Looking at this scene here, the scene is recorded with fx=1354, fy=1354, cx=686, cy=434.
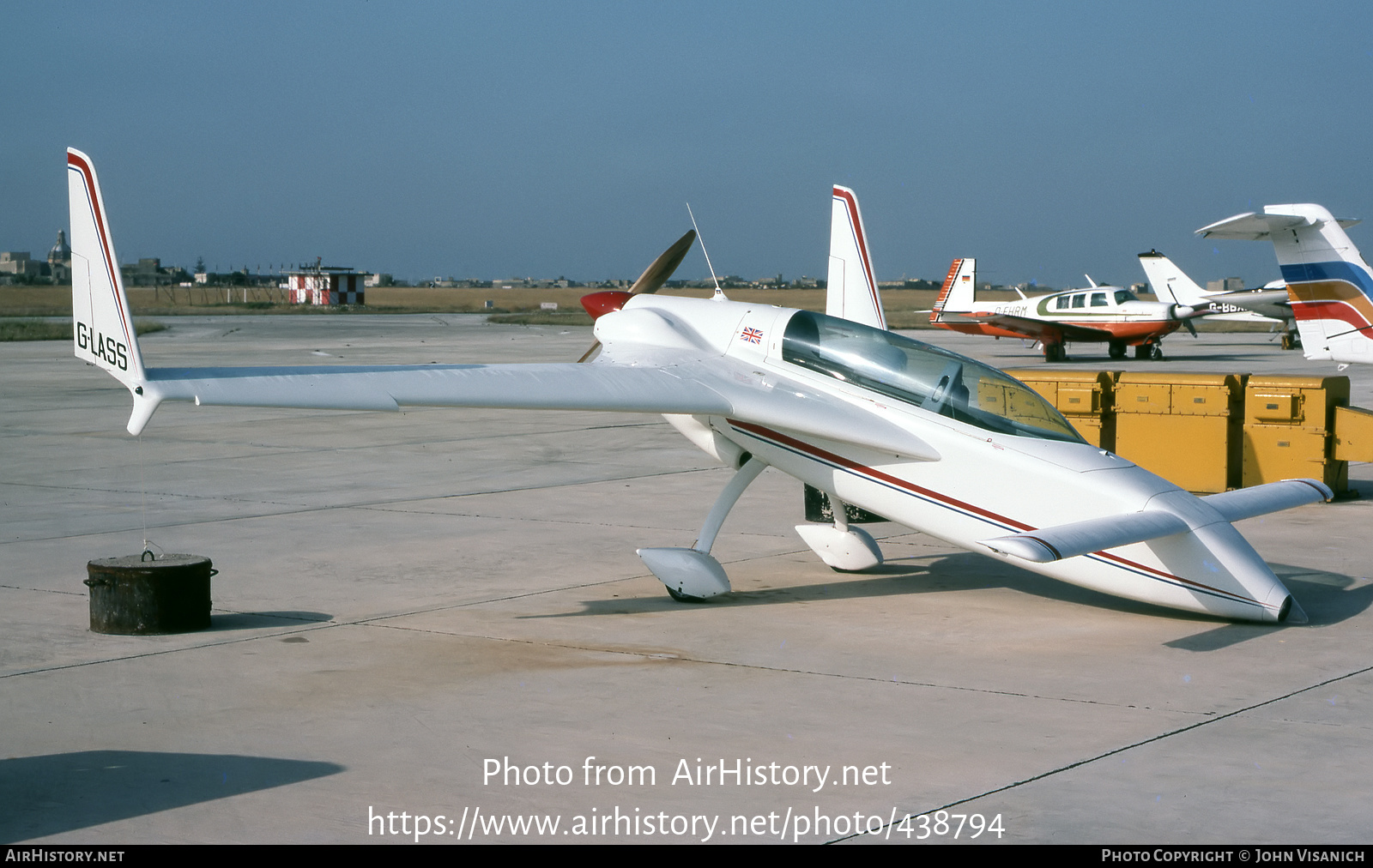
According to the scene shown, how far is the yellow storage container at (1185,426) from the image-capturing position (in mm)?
14820

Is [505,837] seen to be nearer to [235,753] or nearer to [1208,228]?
[235,753]

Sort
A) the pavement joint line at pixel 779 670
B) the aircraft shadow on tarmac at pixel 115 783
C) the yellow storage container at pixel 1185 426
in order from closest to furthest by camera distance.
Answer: the aircraft shadow on tarmac at pixel 115 783 → the pavement joint line at pixel 779 670 → the yellow storage container at pixel 1185 426

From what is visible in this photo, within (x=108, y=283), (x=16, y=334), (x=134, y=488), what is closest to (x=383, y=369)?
(x=108, y=283)

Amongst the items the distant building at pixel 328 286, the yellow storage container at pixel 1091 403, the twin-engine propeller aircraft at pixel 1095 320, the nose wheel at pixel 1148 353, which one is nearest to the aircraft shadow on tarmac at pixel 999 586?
the yellow storage container at pixel 1091 403

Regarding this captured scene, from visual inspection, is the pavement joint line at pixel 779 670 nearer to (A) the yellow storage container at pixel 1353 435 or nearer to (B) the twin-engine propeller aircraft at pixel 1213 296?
(A) the yellow storage container at pixel 1353 435

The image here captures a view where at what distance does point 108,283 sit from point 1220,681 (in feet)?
21.7

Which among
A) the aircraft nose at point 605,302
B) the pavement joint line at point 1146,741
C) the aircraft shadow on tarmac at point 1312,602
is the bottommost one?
the aircraft shadow on tarmac at point 1312,602

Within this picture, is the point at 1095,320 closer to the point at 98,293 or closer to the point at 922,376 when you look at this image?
the point at 922,376

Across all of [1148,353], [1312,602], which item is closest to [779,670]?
[1312,602]

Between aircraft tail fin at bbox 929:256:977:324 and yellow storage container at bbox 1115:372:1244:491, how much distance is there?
2960cm

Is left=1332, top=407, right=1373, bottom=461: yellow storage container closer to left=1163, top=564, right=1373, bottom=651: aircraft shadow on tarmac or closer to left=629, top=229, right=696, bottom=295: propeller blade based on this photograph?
left=1163, top=564, right=1373, bottom=651: aircraft shadow on tarmac

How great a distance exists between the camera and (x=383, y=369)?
8.63 meters

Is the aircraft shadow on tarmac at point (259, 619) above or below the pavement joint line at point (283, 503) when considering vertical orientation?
below

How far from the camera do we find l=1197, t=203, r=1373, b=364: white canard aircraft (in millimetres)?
16500
